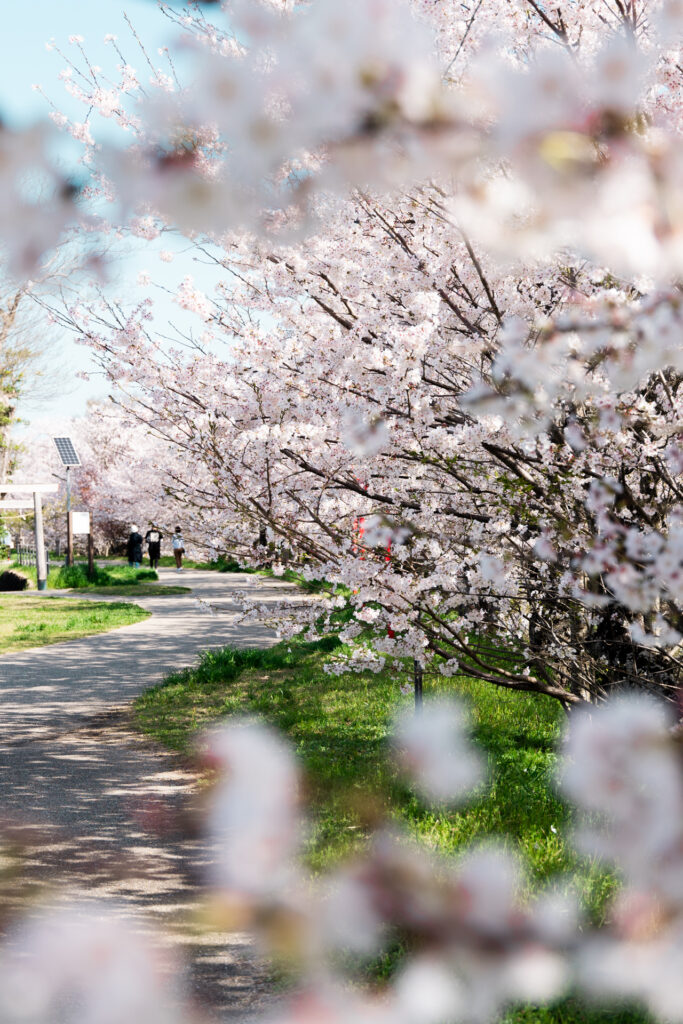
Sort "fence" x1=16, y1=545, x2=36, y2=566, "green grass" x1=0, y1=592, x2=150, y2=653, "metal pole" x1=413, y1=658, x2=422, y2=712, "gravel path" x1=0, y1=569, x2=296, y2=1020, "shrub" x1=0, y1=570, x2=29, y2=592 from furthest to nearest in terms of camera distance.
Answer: "fence" x1=16, y1=545, x2=36, y2=566
"shrub" x1=0, y1=570, x2=29, y2=592
"green grass" x1=0, y1=592, x2=150, y2=653
"metal pole" x1=413, y1=658, x2=422, y2=712
"gravel path" x1=0, y1=569, x2=296, y2=1020

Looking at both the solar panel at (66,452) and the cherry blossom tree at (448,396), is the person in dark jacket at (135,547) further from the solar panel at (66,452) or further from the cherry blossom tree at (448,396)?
the cherry blossom tree at (448,396)

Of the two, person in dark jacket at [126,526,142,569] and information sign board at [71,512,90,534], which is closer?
information sign board at [71,512,90,534]

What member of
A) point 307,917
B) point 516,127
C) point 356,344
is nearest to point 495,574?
point 356,344

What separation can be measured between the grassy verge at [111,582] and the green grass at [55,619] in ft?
6.50

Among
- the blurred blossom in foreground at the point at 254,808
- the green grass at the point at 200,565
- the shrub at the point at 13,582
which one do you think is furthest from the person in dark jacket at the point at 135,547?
the blurred blossom in foreground at the point at 254,808

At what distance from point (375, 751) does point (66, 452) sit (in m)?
20.3

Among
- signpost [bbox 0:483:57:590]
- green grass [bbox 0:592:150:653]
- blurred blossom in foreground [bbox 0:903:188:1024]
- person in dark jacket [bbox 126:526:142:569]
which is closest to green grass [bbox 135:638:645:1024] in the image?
blurred blossom in foreground [bbox 0:903:188:1024]

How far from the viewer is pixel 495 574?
4.18m

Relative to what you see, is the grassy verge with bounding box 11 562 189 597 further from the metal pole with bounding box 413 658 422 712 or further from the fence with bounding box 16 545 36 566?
the metal pole with bounding box 413 658 422 712

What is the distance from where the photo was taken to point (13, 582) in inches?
872

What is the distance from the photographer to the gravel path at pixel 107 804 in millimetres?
3693

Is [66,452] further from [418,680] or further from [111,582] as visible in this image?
[418,680]

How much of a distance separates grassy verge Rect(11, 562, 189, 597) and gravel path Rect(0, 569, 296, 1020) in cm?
942

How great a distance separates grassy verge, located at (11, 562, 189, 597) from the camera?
2056 centimetres
